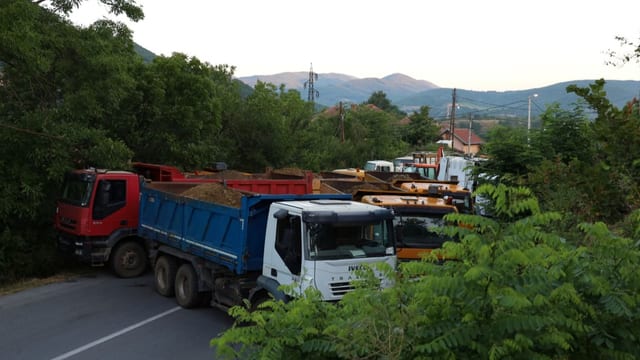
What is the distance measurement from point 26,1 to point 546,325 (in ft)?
43.3

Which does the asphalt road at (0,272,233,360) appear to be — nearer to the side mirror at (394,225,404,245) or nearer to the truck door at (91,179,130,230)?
the truck door at (91,179,130,230)

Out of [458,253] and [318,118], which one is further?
[318,118]

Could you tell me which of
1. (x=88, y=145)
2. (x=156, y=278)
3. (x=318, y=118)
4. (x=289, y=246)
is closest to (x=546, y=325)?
(x=289, y=246)

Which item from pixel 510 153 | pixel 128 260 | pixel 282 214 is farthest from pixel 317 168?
pixel 282 214

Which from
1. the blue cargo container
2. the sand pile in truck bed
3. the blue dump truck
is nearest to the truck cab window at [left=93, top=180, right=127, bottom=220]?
the blue cargo container

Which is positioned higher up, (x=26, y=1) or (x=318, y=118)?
(x=26, y=1)

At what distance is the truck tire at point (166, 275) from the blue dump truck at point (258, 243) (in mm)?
20

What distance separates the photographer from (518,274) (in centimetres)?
338

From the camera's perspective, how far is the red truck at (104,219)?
14.2 m

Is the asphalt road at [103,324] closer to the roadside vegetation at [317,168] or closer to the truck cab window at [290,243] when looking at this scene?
the roadside vegetation at [317,168]

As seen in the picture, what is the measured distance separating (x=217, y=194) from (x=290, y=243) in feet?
11.1

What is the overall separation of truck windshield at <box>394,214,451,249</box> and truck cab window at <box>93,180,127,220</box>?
7.54 meters

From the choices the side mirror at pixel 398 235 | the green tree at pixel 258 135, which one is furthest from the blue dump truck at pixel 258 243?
the green tree at pixel 258 135

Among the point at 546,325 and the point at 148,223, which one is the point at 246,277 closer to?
the point at 148,223
